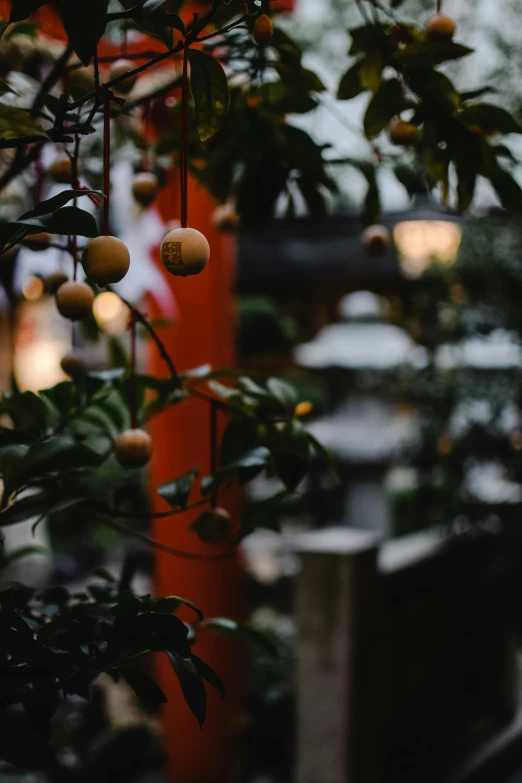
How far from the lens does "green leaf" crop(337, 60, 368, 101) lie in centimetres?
116

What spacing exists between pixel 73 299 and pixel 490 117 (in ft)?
2.03

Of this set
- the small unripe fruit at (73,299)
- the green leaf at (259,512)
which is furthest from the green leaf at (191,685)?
the small unripe fruit at (73,299)

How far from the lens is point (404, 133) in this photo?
123 cm

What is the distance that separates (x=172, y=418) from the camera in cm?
308

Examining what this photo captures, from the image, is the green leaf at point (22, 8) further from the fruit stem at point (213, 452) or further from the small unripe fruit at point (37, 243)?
the fruit stem at point (213, 452)

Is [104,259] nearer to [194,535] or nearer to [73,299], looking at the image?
[73,299]

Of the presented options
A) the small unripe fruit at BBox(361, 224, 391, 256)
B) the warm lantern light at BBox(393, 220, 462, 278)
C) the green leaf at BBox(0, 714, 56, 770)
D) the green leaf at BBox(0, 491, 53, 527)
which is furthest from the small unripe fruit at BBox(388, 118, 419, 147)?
the warm lantern light at BBox(393, 220, 462, 278)

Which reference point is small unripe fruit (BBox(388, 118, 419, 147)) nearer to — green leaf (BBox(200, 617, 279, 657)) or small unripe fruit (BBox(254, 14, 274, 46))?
small unripe fruit (BBox(254, 14, 274, 46))

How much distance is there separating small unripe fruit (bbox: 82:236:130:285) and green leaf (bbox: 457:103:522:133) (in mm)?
572

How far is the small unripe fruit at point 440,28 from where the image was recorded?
1.06 m

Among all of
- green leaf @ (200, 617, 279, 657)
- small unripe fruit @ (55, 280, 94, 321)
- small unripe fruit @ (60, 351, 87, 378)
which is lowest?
green leaf @ (200, 617, 279, 657)

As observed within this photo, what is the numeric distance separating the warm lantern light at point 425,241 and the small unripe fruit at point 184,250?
347 cm

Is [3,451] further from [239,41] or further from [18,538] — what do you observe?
[18,538]

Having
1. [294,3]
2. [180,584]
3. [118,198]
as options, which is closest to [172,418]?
[180,584]
